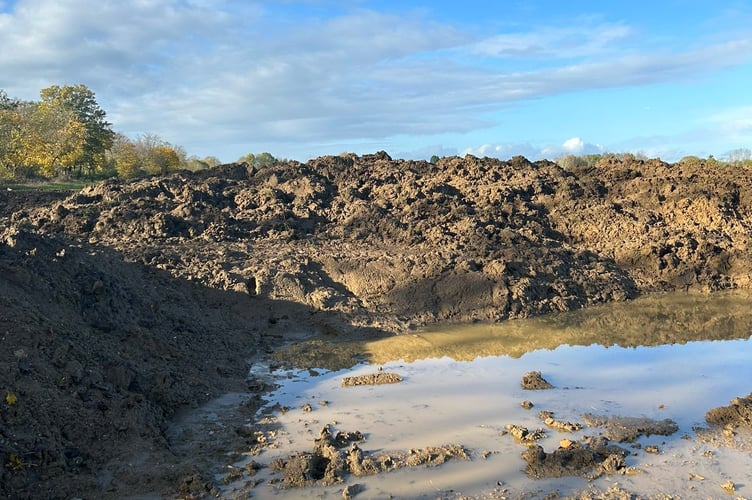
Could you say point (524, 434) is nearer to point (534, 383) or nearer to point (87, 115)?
point (534, 383)

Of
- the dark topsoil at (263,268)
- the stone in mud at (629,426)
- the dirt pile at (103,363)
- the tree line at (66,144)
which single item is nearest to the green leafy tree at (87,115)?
the tree line at (66,144)

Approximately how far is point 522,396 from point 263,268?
550 centimetres

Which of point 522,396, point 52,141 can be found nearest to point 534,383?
point 522,396

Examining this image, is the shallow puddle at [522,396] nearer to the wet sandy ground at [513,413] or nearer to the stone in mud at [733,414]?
the wet sandy ground at [513,413]

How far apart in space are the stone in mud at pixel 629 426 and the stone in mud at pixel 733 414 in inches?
17.9

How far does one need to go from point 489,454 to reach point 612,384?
2.70m

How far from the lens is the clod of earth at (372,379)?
7.45 m

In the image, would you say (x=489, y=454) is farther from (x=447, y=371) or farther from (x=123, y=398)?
(x=123, y=398)

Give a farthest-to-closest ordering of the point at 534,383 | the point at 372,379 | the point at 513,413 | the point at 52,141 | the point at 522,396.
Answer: the point at 52,141 → the point at 372,379 → the point at 534,383 → the point at 522,396 → the point at 513,413

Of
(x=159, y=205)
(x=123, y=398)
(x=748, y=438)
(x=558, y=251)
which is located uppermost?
(x=159, y=205)

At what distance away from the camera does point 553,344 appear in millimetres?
9203

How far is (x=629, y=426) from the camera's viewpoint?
6.04m

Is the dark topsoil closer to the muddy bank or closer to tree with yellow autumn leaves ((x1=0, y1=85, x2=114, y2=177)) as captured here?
the muddy bank

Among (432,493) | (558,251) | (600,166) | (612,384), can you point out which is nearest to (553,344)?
(612,384)
